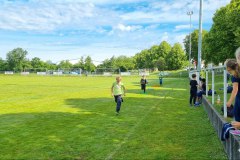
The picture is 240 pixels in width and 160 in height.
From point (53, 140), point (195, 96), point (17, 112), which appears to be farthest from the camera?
point (195, 96)

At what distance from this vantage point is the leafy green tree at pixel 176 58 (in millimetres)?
120019

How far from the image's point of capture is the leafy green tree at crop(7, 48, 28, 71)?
173 metres

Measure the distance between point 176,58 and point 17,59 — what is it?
311 feet

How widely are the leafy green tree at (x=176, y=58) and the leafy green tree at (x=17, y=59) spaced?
8297 cm

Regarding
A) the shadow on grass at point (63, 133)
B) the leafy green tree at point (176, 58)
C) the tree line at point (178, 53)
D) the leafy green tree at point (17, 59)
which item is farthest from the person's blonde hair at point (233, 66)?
the leafy green tree at point (17, 59)

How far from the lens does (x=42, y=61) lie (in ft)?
597

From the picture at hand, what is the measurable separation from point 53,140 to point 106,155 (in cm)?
219

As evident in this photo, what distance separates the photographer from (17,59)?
176875mm

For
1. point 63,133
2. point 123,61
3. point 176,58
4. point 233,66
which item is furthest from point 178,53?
point 233,66

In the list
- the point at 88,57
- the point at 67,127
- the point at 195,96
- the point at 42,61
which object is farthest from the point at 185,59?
the point at 67,127

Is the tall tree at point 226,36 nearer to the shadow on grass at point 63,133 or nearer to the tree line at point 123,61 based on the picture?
the shadow on grass at point 63,133

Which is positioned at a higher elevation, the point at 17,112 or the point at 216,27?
the point at 216,27

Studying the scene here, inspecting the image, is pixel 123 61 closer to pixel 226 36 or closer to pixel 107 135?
pixel 226 36

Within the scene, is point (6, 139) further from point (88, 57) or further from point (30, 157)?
point (88, 57)
